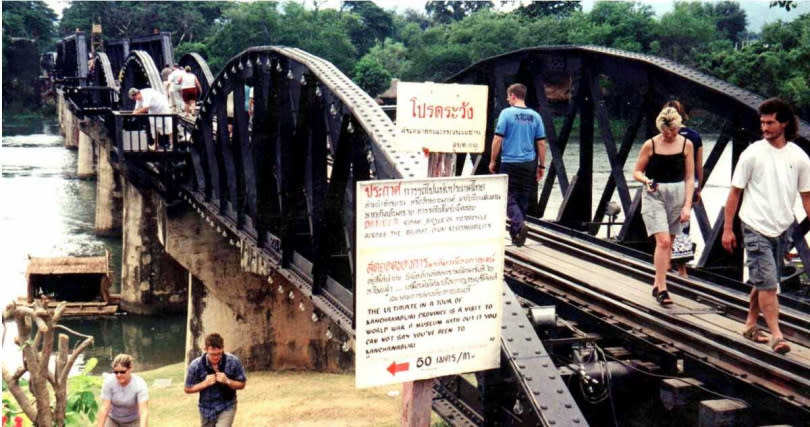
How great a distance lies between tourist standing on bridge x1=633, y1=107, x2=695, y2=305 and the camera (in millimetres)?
7609

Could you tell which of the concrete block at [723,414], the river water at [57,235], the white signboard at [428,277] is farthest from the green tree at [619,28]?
the white signboard at [428,277]

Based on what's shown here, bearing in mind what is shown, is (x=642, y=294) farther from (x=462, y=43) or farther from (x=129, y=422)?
(x=462, y=43)

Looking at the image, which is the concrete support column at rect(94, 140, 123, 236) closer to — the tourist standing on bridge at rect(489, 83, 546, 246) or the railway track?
the tourist standing on bridge at rect(489, 83, 546, 246)

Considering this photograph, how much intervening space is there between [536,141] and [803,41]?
3579 centimetres

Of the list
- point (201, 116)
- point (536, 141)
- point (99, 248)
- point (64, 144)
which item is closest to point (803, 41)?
point (99, 248)

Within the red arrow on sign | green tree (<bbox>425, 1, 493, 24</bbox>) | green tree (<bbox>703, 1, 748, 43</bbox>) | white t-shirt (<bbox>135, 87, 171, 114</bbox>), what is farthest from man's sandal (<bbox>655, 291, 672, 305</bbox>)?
green tree (<bbox>425, 1, 493, 24</bbox>)

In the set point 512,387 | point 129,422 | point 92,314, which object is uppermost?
point 512,387

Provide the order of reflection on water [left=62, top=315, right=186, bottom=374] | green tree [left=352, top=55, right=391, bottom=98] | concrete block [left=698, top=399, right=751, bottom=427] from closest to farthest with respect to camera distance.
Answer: concrete block [left=698, top=399, right=751, bottom=427]
reflection on water [left=62, top=315, right=186, bottom=374]
green tree [left=352, top=55, right=391, bottom=98]

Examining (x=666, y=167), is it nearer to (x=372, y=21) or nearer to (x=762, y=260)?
(x=762, y=260)

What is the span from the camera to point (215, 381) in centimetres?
808

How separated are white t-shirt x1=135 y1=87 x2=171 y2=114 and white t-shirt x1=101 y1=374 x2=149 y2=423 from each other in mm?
12293

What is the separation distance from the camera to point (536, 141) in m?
9.56

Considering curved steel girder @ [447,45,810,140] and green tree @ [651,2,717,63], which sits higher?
green tree @ [651,2,717,63]

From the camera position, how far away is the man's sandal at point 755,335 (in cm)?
643
